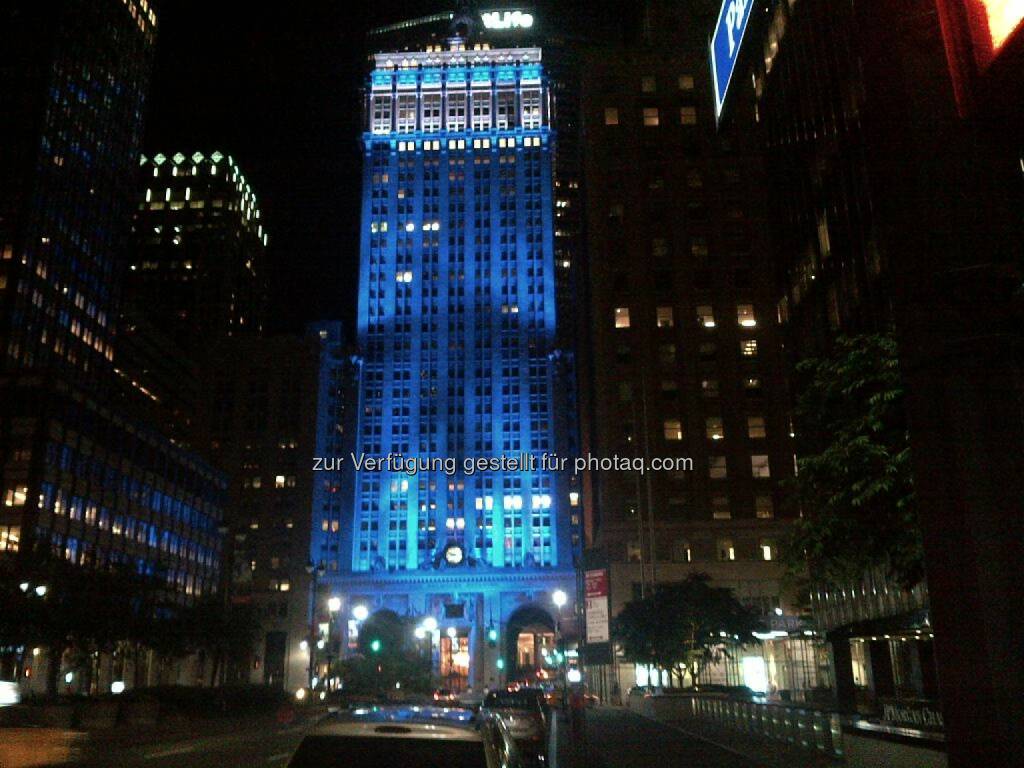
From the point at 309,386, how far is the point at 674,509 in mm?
87564

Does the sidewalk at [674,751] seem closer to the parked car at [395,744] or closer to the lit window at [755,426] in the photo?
the parked car at [395,744]

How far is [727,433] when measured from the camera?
273 ft

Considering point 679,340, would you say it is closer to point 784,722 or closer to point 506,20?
point 784,722

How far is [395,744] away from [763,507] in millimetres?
78027

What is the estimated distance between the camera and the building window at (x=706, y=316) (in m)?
86.3

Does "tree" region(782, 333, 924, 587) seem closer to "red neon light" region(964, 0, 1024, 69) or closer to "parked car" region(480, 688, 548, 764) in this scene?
"parked car" region(480, 688, 548, 764)

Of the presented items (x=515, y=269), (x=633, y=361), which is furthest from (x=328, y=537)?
(x=633, y=361)

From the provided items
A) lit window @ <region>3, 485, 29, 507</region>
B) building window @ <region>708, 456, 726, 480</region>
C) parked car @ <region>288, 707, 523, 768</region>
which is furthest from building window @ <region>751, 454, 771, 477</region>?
parked car @ <region>288, 707, 523, 768</region>

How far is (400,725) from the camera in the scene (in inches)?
293

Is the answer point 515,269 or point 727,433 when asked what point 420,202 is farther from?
point 727,433

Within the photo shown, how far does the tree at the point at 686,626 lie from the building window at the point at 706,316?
3464 centimetres

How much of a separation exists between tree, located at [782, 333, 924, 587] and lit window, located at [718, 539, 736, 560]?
64883 millimetres

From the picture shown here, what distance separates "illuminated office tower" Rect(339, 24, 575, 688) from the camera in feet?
440

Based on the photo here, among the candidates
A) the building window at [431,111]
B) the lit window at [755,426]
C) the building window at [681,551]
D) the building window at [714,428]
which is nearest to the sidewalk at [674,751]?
the building window at [681,551]
